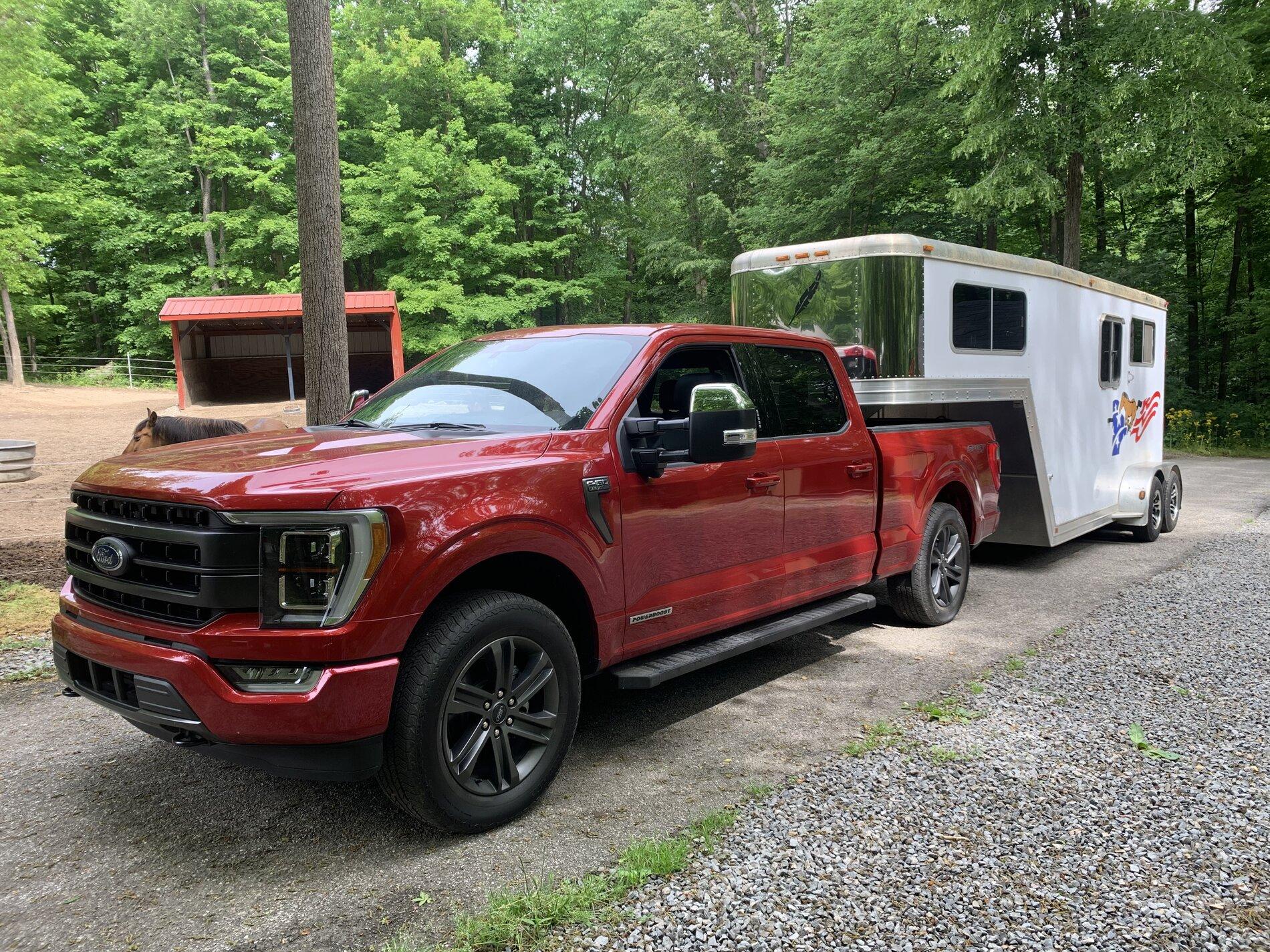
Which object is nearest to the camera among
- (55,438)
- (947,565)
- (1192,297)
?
(947,565)

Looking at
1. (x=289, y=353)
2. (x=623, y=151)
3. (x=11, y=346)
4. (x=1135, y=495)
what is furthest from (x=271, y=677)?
(x=11, y=346)

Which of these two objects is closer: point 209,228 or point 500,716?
point 500,716

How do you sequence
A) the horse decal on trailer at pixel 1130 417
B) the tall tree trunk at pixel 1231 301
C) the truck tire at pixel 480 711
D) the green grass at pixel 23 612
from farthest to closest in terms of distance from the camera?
1. the tall tree trunk at pixel 1231 301
2. the horse decal on trailer at pixel 1130 417
3. the green grass at pixel 23 612
4. the truck tire at pixel 480 711

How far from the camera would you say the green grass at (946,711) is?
448cm

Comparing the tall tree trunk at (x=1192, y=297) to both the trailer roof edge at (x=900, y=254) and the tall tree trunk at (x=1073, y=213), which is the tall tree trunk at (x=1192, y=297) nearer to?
the tall tree trunk at (x=1073, y=213)

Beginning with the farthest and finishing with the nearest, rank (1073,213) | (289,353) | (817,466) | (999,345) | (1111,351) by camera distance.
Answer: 1. (289,353)
2. (1073,213)
3. (1111,351)
4. (999,345)
5. (817,466)

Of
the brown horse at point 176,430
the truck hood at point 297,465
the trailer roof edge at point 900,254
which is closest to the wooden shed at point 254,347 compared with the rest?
the brown horse at point 176,430

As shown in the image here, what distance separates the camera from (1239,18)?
21438 mm

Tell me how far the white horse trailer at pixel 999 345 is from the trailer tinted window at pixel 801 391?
1.67m

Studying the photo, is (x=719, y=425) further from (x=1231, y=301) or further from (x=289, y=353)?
(x=1231, y=301)

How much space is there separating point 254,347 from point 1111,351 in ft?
94.6

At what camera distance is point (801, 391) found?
512cm

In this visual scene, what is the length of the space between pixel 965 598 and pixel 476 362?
4.84 meters

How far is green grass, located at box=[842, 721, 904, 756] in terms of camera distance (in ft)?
13.4
